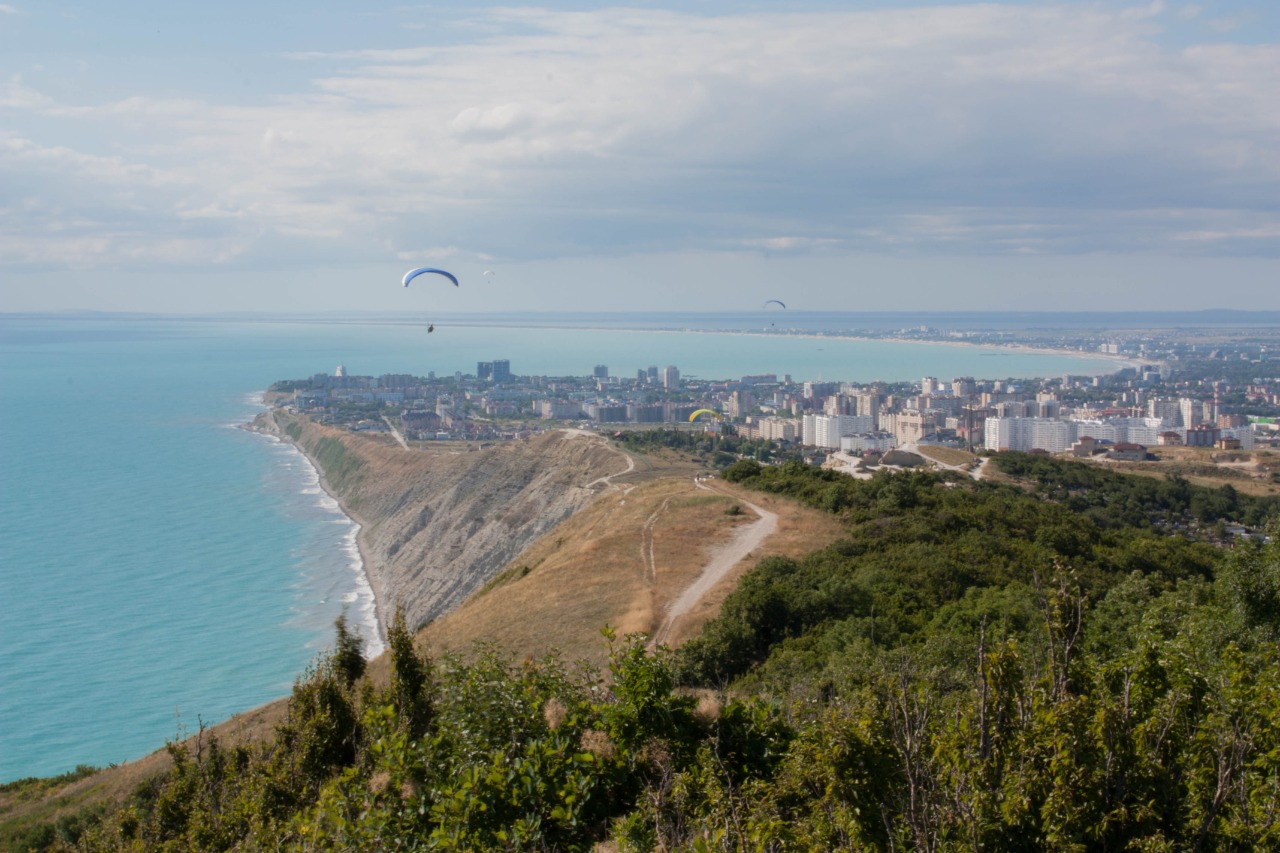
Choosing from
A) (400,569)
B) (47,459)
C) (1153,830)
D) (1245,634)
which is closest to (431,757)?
(1153,830)

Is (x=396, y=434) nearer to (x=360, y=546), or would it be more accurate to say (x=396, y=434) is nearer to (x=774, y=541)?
(x=360, y=546)

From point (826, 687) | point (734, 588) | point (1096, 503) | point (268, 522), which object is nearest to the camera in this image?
point (826, 687)

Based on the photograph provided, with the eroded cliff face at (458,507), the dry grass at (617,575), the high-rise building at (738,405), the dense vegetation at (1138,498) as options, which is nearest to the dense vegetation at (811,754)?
the dry grass at (617,575)

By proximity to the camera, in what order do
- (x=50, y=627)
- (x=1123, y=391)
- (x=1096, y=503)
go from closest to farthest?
(x=1096, y=503), (x=50, y=627), (x=1123, y=391)

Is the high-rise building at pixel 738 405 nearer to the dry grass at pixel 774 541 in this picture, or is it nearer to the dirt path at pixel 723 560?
the dry grass at pixel 774 541

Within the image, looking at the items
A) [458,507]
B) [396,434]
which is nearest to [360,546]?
[458,507]

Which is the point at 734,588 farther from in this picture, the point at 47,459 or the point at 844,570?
the point at 47,459

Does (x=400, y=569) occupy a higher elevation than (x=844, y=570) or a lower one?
lower

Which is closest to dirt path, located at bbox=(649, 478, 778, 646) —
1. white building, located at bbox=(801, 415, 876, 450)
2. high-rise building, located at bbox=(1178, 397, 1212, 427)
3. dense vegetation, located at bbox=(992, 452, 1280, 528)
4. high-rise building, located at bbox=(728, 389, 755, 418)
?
dense vegetation, located at bbox=(992, 452, 1280, 528)
